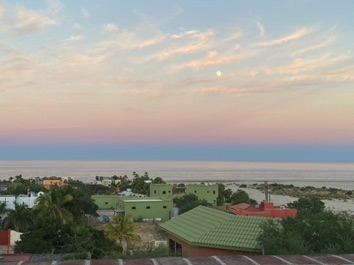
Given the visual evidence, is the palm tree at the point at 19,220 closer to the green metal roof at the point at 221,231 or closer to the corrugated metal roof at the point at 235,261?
the green metal roof at the point at 221,231

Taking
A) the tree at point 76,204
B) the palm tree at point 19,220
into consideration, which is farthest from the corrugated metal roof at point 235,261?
the tree at point 76,204

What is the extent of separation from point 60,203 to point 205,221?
22.8 metres

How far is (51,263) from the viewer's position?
4.02 m

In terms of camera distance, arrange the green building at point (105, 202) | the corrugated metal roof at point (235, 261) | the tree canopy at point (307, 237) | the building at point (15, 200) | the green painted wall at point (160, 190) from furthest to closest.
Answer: the green painted wall at point (160, 190) → the green building at point (105, 202) → the building at point (15, 200) → the tree canopy at point (307, 237) → the corrugated metal roof at point (235, 261)

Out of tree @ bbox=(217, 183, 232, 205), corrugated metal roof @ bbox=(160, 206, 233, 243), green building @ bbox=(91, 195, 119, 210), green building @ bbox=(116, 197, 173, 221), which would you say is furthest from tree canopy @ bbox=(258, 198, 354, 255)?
tree @ bbox=(217, 183, 232, 205)

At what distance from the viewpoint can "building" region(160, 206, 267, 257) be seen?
1206 centimetres

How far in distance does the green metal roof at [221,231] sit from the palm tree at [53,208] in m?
19.8

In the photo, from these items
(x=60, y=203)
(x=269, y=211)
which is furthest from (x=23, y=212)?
(x=269, y=211)

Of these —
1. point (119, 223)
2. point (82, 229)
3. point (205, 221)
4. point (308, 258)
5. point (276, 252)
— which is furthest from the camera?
point (119, 223)

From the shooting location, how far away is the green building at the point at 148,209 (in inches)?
1777

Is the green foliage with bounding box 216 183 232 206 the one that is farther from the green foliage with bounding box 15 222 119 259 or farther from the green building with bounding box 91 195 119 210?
the green foliage with bounding box 15 222 119 259

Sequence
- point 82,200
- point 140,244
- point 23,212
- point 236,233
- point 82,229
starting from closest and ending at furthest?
point 236,233 < point 82,229 < point 140,244 < point 23,212 < point 82,200

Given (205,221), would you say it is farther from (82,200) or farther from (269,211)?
(82,200)

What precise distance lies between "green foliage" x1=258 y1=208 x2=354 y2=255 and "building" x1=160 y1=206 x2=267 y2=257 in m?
1.06
